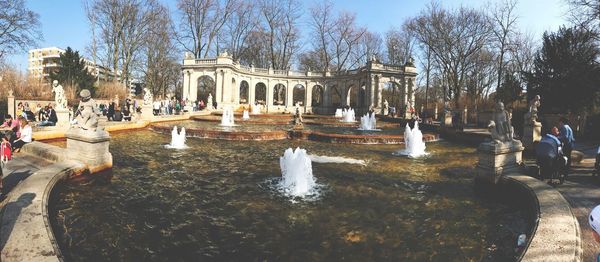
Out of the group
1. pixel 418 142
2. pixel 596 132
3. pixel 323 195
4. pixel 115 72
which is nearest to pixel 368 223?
pixel 323 195

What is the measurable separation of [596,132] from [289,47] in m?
41.9

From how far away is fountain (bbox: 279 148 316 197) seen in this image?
7.99 meters

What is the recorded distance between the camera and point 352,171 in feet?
33.3

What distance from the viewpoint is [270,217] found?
6293 mm

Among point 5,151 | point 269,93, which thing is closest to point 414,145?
point 5,151

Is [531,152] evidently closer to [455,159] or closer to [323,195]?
[455,159]

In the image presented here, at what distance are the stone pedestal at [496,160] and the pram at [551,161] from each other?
516 mm

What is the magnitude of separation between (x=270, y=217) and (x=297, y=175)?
2047 mm

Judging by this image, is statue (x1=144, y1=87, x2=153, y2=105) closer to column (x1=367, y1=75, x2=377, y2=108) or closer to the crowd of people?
the crowd of people

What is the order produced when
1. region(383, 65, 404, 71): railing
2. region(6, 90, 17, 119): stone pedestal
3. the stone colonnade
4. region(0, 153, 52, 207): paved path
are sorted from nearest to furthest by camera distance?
region(0, 153, 52, 207): paved path, region(6, 90, 17, 119): stone pedestal, the stone colonnade, region(383, 65, 404, 71): railing

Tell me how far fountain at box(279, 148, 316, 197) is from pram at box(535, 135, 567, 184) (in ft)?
16.5

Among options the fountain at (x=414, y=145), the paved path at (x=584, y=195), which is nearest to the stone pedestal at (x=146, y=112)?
the fountain at (x=414, y=145)

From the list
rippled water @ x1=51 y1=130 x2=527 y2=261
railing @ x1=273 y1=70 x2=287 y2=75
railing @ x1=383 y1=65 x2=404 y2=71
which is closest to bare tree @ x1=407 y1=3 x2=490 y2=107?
railing @ x1=383 y1=65 x2=404 y2=71

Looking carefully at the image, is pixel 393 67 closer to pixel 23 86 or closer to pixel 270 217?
pixel 23 86
